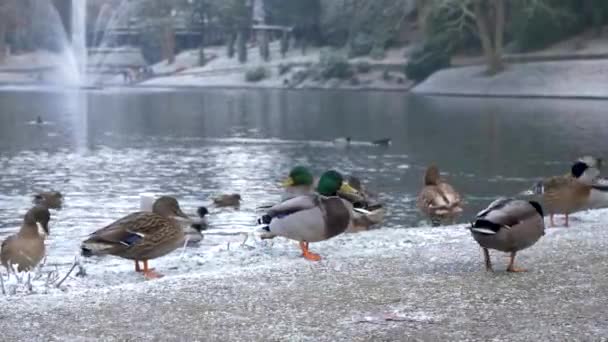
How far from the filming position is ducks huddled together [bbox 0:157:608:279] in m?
8.99

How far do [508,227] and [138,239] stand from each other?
3.20 m

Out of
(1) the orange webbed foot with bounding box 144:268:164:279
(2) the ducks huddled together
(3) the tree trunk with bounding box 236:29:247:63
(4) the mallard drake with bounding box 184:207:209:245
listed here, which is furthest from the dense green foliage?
(1) the orange webbed foot with bounding box 144:268:164:279

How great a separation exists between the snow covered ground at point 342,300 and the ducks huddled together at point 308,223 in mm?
257

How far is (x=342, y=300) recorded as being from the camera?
8.15 m

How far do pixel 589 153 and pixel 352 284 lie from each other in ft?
66.0

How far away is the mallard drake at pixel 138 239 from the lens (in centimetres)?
987

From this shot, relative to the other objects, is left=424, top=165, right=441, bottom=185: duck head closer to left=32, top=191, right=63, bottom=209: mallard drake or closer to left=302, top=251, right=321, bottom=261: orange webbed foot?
left=302, top=251, right=321, bottom=261: orange webbed foot

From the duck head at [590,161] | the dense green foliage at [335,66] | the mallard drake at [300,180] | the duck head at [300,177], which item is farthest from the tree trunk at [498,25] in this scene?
the duck head at [300,177]

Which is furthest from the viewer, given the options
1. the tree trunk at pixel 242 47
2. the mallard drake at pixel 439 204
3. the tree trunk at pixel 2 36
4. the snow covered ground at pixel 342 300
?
the tree trunk at pixel 2 36

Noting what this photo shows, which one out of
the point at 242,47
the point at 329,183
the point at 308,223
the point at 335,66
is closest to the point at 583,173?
the point at 329,183

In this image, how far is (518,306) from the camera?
310 inches

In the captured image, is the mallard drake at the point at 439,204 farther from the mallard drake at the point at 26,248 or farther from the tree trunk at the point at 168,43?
the tree trunk at the point at 168,43

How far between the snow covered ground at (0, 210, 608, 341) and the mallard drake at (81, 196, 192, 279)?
0.23 metres

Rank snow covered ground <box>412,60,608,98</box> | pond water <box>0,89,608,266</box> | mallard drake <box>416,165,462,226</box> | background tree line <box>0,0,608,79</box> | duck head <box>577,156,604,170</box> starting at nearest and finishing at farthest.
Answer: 1. duck head <box>577,156,604,170</box>
2. mallard drake <box>416,165,462,226</box>
3. pond water <box>0,89,608,266</box>
4. snow covered ground <box>412,60,608,98</box>
5. background tree line <box>0,0,608,79</box>
